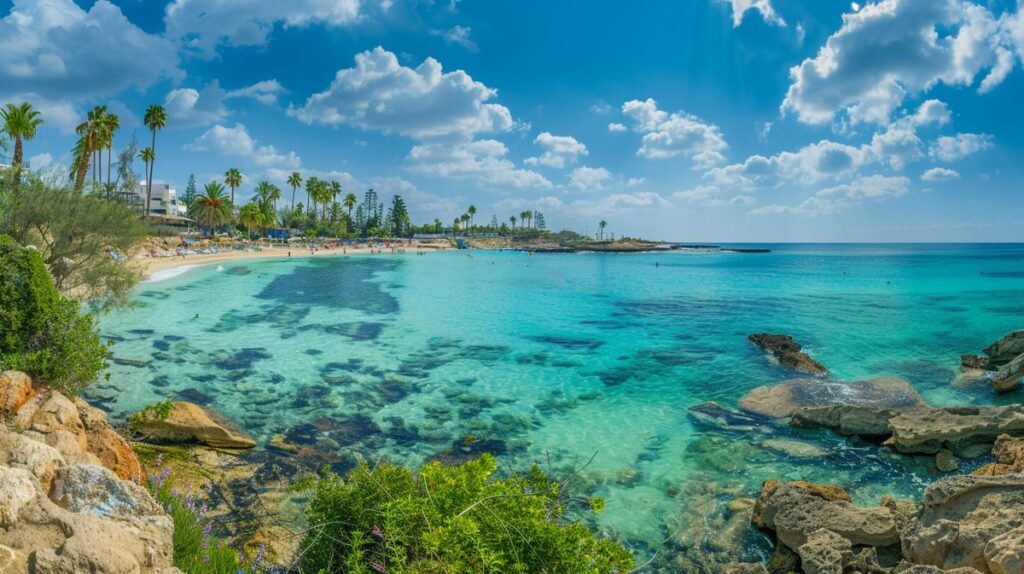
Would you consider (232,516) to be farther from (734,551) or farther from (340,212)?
(340,212)

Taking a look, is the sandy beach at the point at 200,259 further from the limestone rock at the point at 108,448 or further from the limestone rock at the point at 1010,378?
the limestone rock at the point at 1010,378

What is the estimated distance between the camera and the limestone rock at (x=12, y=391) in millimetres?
6816

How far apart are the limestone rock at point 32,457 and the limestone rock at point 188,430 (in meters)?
5.26

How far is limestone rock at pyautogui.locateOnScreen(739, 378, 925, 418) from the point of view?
14.3 meters

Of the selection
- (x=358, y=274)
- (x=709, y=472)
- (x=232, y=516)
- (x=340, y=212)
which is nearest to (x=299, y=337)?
(x=232, y=516)

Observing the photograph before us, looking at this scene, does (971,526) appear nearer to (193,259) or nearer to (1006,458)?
(1006,458)

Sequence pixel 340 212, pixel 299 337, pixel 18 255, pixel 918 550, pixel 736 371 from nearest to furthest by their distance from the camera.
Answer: pixel 918 550 → pixel 18 255 → pixel 736 371 → pixel 299 337 → pixel 340 212

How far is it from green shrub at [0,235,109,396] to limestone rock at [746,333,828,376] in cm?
2101

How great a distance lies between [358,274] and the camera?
5566cm

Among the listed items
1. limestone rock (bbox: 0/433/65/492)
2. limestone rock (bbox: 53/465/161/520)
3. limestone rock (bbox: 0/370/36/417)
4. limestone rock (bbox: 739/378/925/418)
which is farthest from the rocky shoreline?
limestone rock (bbox: 0/370/36/417)


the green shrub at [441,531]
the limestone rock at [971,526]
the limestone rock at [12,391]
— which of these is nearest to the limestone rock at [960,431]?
the limestone rock at [971,526]

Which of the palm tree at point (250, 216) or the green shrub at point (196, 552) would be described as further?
the palm tree at point (250, 216)

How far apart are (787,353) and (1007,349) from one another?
8.03 m

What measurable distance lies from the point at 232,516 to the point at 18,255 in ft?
20.1
